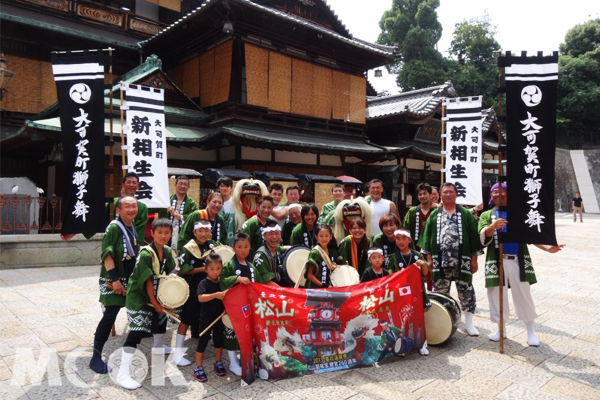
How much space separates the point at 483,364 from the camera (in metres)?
4.29

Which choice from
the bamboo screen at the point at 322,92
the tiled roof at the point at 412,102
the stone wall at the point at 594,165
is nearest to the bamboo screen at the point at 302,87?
the bamboo screen at the point at 322,92

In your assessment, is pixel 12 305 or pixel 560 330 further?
pixel 12 305

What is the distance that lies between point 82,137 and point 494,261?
561 cm

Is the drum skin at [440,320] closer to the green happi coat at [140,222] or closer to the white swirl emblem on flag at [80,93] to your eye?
the green happi coat at [140,222]

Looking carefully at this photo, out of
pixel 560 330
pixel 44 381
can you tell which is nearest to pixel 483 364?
pixel 560 330

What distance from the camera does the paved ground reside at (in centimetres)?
362

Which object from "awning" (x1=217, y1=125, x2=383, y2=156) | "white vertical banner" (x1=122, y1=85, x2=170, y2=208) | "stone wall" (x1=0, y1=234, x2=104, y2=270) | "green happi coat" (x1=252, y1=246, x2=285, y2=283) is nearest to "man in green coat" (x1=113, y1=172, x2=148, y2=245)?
"white vertical banner" (x1=122, y1=85, x2=170, y2=208)

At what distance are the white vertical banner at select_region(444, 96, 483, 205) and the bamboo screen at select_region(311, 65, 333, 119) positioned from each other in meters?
6.56

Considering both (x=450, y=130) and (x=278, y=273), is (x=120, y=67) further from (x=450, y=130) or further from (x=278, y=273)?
(x=278, y=273)

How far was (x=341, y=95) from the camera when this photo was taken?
52.6 feet

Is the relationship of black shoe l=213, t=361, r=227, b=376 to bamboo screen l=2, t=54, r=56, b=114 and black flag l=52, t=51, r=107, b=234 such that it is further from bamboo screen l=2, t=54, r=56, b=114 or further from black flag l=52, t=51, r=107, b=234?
bamboo screen l=2, t=54, r=56, b=114

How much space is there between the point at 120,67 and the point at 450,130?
12.9 meters

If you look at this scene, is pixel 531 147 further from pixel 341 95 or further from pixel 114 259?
pixel 341 95

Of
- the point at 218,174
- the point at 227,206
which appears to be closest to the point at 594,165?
the point at 218,174
